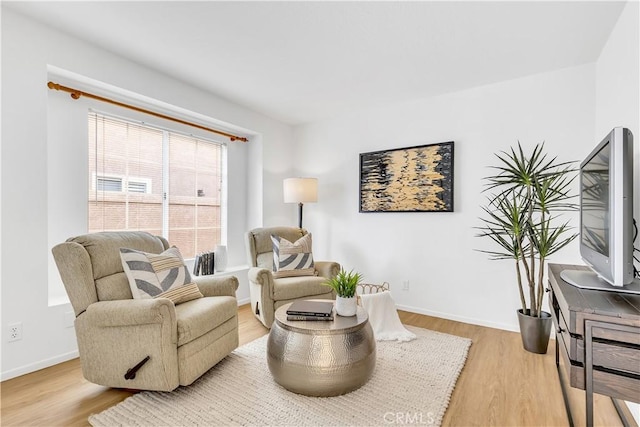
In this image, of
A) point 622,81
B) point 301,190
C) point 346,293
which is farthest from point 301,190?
point 622,81

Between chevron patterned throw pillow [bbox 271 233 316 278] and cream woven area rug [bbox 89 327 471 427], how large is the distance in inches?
42.5

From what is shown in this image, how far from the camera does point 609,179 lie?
55.9 inches

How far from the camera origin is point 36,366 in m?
2.19

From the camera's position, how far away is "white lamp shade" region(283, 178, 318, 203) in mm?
3865

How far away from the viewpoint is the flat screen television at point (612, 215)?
136cm

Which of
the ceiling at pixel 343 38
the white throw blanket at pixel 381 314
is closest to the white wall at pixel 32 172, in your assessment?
the ceiling at pixel 343 38

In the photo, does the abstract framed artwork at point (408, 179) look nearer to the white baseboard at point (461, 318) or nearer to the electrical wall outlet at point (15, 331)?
the white baseboard at point (461, 318)

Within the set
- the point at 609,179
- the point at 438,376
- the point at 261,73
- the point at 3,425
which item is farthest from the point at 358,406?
the point at 261,73

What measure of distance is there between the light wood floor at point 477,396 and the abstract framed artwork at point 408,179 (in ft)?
5.06

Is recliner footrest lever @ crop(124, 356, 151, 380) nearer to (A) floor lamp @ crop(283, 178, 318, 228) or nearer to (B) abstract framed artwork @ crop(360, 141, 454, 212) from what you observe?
(A) floor lamp @ crop(283, 178, 318, 228)

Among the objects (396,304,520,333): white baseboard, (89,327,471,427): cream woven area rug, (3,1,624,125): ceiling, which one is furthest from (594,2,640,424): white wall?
(396,304,520,333): white baseboard

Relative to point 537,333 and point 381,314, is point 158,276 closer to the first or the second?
point 381,314

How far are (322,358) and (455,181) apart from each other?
7.76ft

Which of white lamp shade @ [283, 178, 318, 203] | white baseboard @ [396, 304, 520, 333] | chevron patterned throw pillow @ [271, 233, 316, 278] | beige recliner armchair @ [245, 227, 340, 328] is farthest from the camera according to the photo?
white lamp shade @ [283, 178, 318, 203]
